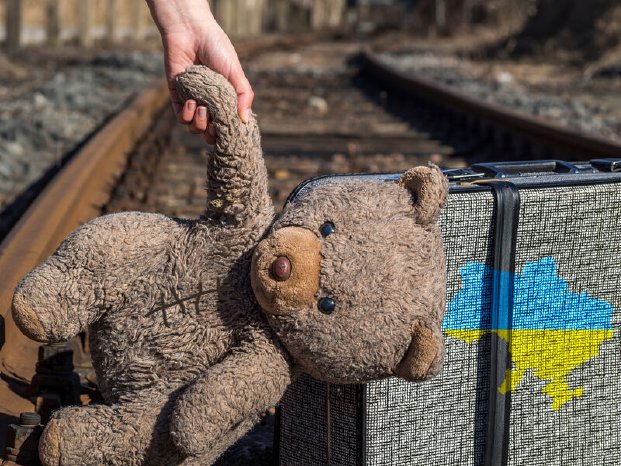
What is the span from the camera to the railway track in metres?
2.85

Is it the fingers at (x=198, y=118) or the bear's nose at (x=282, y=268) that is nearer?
the bear's nose at (x=282, y=268)

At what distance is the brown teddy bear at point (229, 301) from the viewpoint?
1.79 meters

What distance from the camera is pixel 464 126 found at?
27.4 feet

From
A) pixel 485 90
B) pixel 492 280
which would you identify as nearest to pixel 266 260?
pixel 492 280

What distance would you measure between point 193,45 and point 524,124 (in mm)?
4878

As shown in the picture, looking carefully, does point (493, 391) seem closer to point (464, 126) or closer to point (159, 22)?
point (159, 22)

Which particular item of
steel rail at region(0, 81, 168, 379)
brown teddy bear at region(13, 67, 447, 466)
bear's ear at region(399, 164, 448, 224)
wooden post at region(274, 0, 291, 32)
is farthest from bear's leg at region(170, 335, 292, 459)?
wooden post at region(274, 0, 291, 32)

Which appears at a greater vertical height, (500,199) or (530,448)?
(500,199)

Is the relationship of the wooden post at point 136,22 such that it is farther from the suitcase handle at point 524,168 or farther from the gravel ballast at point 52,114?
the suitcase handle at point 524,168

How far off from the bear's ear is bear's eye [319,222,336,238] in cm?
16

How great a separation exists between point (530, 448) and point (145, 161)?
12.8 ft

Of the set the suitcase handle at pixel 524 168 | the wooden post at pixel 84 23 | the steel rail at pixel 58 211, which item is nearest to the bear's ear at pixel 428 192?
the suitcase handle at pixel 524 168

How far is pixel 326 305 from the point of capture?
1.79 metres

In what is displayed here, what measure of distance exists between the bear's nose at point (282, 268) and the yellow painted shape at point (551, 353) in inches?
19.6
